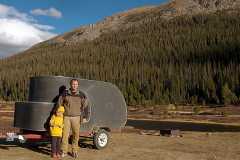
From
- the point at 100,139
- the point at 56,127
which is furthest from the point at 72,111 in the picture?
the point at 100,139

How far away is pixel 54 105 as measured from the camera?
14297 mm

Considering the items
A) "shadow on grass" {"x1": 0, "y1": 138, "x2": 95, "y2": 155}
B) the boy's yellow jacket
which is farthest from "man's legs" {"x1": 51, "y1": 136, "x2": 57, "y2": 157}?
"shadow on grass" {"x1": 0, "y1": 138, "x2": 95, "y2": 155}

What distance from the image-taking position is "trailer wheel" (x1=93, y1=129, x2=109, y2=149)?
15.4 metres

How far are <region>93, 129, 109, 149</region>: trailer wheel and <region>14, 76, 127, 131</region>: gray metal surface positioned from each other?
0.24m

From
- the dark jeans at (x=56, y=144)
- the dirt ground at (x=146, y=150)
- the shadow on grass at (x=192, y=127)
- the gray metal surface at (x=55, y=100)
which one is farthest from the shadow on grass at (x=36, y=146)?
the shadow on grass at (x=192, y=127)

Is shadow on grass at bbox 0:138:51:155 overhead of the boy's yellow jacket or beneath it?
beneath

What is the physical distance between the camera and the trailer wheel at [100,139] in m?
15.4

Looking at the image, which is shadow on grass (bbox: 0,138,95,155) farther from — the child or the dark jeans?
the child

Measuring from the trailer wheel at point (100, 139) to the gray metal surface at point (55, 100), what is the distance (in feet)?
0.79

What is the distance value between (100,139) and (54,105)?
2.25 m

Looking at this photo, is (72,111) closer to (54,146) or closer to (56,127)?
(56,127)

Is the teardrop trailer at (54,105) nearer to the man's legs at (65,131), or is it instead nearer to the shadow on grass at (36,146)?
the shadow on grass at (36,146)

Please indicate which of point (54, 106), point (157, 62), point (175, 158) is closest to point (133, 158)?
point (175, 158)

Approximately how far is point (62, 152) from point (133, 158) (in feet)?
6.96
